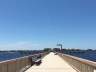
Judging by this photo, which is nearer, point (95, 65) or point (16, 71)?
point (95, 65)

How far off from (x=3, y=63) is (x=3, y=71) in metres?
0.47

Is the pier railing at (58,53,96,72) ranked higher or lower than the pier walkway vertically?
higher

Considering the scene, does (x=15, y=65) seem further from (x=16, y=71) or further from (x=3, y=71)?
(x=3, y=71)

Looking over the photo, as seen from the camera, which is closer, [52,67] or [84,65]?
[84,65]

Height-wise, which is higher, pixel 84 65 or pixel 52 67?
pixel 84 65

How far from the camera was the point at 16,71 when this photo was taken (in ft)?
52.4

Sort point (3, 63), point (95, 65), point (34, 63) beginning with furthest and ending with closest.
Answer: point (34, 63) → point (3, 63) → point (95, 65)

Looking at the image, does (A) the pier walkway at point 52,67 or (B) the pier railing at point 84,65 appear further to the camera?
(A) the pier walkway at point 52,67

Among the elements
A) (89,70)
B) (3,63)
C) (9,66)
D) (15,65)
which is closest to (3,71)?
(3,63)

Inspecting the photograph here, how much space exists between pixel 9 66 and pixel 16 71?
2194 millimetres

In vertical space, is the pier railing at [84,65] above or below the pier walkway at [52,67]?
above

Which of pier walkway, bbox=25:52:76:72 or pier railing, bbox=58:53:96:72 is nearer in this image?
pier railing, bbox=58:53:96:72

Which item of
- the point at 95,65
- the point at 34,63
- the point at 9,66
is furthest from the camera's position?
the point at 34,63

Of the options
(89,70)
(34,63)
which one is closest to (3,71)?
(89,70)
